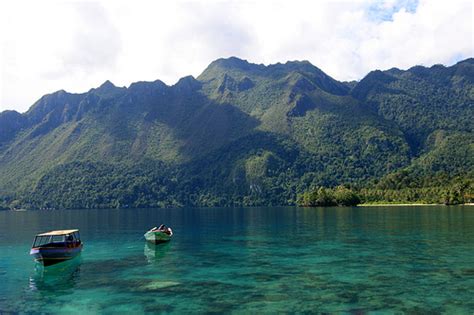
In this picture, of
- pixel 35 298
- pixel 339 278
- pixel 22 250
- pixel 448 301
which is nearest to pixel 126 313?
pixel 35 298

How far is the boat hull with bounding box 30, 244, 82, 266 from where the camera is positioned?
5641cm

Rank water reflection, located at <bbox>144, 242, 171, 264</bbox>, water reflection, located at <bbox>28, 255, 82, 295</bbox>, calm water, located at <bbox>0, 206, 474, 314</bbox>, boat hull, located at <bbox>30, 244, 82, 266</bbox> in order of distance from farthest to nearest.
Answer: water reflection, located at <bbox>144, 242, 171, 264</bbox>
boat hull, located at <bbox>30, 244, 82, 266</bbox>
water reflection, located at <bbox>28, 255, 82, 295</bbox>
calm water, located at <bbox>0, 206, 474, 314</bbox>

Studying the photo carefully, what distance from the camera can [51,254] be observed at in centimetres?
5791

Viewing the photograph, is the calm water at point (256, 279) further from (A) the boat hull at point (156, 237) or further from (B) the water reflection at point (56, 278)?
(A) the boat hull at point (156, 237)

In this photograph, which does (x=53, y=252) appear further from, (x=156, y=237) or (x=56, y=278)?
(x=156, y=237)

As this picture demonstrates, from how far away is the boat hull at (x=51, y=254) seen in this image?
56406 millimetres

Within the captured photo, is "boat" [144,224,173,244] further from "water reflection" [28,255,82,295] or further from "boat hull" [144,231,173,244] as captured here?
"water reflection" [28,255,82,295]

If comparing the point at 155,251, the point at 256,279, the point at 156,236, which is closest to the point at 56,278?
the point at 155,251

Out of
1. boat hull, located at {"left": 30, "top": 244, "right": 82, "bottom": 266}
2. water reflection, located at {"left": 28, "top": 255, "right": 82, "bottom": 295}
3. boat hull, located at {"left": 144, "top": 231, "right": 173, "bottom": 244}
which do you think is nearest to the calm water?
water reflection, located at {"left": 28, "top": 255, "right": 82, "bottom": 295}

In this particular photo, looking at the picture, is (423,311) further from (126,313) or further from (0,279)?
(0,279)

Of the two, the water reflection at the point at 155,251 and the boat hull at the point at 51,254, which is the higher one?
the boat hull at the point at 51,254

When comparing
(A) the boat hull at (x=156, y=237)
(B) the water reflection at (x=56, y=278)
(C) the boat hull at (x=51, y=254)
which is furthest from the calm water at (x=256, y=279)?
(A) the boat hull at (x=156, y=237)

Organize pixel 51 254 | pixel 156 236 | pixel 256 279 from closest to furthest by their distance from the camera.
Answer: pixel 256 279
pixel 51 254
pixel 156 236

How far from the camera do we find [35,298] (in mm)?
39500
